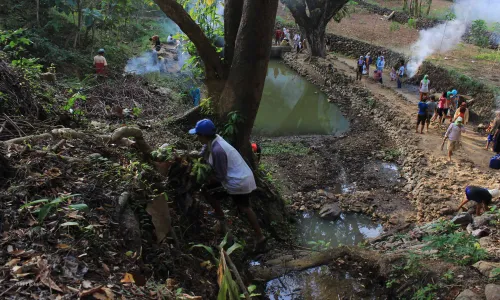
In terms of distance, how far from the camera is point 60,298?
2066mm

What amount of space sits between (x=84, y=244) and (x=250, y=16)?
3.96m

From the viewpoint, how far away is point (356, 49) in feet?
76.4

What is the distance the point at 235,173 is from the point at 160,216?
3.56ft

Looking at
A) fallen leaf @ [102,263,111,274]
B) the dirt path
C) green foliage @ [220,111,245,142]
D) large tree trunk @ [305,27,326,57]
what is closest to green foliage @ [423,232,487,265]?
green foliage @ [220,111,245,142]

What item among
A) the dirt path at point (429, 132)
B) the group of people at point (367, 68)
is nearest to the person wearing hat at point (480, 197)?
the dirt path at point (429, 132)

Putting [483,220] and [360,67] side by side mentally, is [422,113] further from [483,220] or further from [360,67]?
[360,67]

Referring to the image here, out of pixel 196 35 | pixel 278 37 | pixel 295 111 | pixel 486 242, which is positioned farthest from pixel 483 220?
pixel 278 37

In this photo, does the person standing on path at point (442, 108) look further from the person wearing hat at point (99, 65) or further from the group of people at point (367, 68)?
the person wearing hat at point (99, 65)

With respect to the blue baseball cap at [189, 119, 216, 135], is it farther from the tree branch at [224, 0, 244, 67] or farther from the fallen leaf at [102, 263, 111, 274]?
the tree branch at [224, 0, 244, 67]

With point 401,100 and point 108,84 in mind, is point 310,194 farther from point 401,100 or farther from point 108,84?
point 401,100

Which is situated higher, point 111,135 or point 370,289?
point 111,135

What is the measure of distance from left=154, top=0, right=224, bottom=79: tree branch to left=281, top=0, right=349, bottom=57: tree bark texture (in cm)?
1633

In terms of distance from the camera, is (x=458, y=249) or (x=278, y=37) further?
(x=278, y=37)

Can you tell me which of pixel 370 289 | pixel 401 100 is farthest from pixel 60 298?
pixel 401 100
